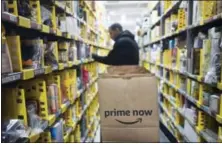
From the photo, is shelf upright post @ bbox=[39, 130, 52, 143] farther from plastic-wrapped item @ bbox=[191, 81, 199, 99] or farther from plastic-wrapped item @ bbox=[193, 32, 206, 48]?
plastic-wrapped item @ bbox=[193, 32, 206, 48]

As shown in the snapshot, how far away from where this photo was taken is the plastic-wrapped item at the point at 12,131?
1.15m

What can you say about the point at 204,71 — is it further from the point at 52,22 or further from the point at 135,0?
the point at 135,0

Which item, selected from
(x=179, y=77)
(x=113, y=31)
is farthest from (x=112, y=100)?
(x=113, y=31)

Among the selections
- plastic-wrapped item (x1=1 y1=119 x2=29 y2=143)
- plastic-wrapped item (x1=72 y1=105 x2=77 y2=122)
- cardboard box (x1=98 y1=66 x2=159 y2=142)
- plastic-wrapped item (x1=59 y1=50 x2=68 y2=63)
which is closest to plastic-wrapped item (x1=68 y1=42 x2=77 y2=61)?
plastic-wrapped item (x1=59 y1=50 x2=68 y2=63)

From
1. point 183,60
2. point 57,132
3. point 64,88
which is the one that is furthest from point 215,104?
point 64,88

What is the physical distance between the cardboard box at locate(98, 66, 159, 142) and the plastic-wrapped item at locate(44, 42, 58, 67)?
0.61 m

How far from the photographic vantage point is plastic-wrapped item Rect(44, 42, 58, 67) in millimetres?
1919

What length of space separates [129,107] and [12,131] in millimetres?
706

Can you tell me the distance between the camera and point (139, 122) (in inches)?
59.6

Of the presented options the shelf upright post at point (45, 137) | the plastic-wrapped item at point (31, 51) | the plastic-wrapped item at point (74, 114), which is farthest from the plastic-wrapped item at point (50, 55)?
the plastic-wrapped item at point (74, 114)

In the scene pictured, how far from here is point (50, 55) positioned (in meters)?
1.96

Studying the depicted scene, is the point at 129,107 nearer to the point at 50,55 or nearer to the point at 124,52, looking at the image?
the point at 50,55

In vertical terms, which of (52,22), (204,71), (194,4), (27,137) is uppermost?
(194,4)

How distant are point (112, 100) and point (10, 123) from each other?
62 cm
